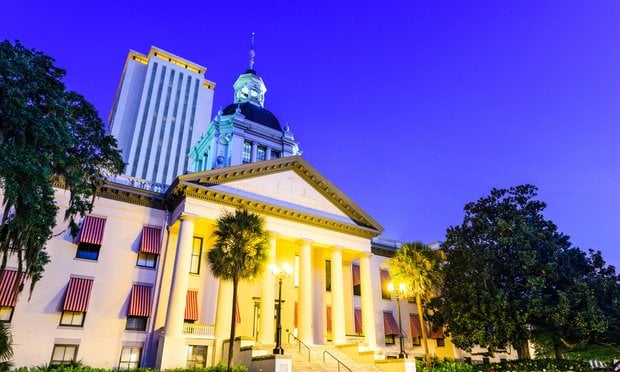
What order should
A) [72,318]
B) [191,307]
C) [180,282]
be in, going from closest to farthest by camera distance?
[72,318]
[180,282]
[191,307]

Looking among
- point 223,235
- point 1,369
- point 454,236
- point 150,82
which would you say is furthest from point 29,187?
point 150,82

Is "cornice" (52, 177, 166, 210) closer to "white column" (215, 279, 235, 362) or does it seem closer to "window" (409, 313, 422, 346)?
"white column" (215, 279, 235, 362)

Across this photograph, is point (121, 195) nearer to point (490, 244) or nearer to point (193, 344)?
point (193, 344)

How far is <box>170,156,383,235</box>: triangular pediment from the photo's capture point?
23547 millimetres

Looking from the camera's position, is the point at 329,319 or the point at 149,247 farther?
the point at 329,319

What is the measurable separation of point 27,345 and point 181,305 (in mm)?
7545

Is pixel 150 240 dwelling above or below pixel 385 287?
above

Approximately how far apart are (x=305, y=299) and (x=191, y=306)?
702cm

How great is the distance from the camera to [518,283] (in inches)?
1062

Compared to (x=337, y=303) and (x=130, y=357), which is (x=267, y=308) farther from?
(x=130, y=357)

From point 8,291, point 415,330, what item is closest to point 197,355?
point 8,291

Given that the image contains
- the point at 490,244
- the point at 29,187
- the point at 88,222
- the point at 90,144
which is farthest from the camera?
the point at 490,244

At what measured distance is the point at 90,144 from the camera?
48.4ft

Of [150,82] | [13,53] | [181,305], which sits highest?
[150,82]
